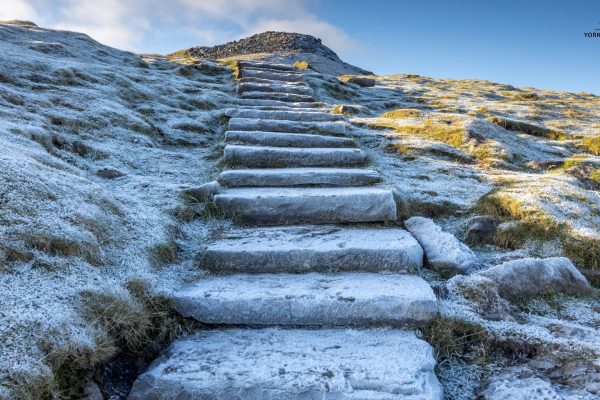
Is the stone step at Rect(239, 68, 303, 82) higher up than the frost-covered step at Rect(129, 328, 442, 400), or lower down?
higher up

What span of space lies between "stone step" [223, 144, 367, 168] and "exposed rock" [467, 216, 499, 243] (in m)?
3.04

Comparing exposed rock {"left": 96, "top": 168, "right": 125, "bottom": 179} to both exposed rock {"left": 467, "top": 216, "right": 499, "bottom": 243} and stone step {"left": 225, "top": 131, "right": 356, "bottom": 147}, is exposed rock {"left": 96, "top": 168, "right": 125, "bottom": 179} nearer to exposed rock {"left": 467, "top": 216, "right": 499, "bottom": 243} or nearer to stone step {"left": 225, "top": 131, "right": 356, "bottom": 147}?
stone step {"left": 225, "top": 131, "right": 356, "bottom": 147}

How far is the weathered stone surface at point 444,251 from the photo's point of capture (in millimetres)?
5434

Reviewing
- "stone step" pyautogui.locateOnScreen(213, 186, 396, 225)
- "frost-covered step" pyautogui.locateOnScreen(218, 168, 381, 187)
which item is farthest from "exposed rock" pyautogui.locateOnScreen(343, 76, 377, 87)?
"stone step" pyautogui.locateOnScreen(213, 186, 396, 225)

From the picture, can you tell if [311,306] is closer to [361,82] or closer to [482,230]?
[482,230]

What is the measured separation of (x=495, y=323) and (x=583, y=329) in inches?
32.6

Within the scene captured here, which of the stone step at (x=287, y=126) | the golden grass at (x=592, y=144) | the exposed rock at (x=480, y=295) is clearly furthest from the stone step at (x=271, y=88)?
the exposed rock at (x=480, y=295)

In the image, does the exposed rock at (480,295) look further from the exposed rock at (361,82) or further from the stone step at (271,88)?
the exposed rock at (361,82)

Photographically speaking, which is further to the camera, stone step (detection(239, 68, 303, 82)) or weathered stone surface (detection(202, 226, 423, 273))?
stone step (detection(239, 68, 303, 82))

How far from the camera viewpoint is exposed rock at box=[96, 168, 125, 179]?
23.7 ft

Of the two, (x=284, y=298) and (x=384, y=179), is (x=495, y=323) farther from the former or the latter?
(x=384, y=179)

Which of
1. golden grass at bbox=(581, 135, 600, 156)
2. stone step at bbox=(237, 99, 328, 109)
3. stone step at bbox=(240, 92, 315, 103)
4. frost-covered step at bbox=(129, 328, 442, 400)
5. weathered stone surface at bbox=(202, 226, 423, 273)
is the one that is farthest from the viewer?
stone step at bbox=(240, 92, 315, 103)

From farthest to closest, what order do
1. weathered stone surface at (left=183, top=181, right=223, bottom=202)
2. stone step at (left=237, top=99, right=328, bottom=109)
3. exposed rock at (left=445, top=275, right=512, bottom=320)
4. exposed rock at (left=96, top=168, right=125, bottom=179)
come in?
stone step at (left=237, top=99, right=328, bottom=109) → exposed rock at (left=96, top=168, right=125, bottom=179) → weathered stone surface at (left=183, top=181, right=223, bottom=202) → exposed rock at (left=445, top=275, right=512, bottom=320)

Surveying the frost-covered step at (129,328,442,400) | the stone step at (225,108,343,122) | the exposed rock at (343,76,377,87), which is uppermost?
the exposed rock at (343,76,377,87)
